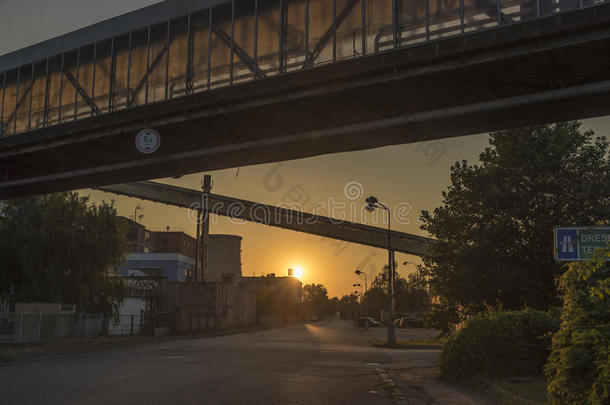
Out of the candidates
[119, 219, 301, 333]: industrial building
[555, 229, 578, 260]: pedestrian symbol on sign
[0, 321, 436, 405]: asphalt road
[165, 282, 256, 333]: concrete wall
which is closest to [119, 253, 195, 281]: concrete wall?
[119, 219, 301, 333]: industrial building

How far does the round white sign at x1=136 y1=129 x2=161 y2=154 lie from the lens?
19.5 meters

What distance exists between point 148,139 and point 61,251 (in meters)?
19.0

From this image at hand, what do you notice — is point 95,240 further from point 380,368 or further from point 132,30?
point 380,368

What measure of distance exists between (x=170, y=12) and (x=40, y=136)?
254 inches

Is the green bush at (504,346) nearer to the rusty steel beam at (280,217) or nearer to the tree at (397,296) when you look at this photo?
the rusty steel beam at (280,217)

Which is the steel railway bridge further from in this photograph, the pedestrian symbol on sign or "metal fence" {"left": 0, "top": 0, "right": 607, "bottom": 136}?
the pedestrian symbol on sign

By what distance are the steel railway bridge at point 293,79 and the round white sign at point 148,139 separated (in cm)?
25

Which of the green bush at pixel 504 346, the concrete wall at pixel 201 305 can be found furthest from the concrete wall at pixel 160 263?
the green bush at pixel 504 346

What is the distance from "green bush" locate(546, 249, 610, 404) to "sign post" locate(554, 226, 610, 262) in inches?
7.2

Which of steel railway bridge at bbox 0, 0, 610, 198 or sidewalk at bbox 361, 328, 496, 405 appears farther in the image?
steel railway bridge at bbox 0, 0, 610, 198

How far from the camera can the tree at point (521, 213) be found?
2344 cm

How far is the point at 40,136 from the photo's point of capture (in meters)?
21.5

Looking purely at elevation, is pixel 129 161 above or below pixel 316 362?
above

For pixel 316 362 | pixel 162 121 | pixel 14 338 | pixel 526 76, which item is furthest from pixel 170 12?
pixel 14 338
